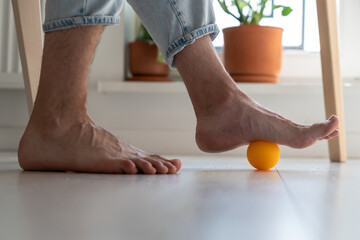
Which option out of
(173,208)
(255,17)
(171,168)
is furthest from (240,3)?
(173,208)

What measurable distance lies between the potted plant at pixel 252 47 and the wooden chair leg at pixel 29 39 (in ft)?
2.51

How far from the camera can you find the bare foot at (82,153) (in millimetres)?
898

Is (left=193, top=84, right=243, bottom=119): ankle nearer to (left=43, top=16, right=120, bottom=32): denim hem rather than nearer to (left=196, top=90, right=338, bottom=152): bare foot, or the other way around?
(left=196, top=90, right=338, bottom=152): bare foot

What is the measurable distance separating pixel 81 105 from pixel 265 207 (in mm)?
511

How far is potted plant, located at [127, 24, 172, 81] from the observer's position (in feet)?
6.31

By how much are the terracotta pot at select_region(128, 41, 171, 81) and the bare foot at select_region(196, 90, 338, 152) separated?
38.2 inches

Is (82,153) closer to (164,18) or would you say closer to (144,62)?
(164,18)

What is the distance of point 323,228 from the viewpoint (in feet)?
1.41

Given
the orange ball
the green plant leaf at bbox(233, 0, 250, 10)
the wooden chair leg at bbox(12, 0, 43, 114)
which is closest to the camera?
the orange ball

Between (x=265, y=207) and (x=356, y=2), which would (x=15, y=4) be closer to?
(x=265, y=207)

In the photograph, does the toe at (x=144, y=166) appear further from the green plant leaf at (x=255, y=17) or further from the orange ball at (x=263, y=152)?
the green plant leaf at (x=255, y=17)

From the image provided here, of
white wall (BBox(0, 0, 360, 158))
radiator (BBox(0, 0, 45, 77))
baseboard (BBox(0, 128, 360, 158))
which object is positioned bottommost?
A: baseboard (BBox(0, 128, 360, 158))

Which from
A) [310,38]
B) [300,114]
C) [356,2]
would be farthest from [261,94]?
[356,2]

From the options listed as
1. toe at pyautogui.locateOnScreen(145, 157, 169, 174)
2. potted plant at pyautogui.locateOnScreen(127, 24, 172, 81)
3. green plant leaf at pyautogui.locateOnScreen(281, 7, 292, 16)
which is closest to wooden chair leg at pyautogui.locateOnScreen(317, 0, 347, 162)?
green plant leaf at pyautogui.locateOnScreen(281, 7, 292, 16)
